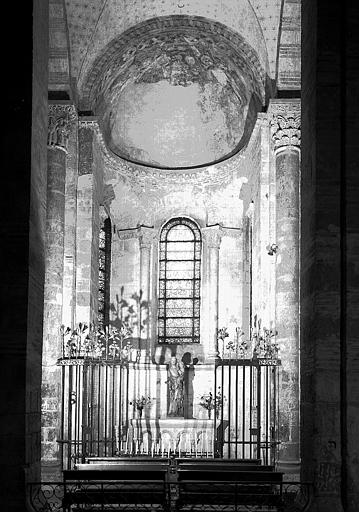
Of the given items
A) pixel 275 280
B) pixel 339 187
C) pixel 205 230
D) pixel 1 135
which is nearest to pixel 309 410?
pixel 339 187

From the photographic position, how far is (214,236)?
27.1 meters

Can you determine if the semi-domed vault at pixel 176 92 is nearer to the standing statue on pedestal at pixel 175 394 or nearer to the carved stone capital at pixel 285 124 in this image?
the carved stone capital at pixel 285 124

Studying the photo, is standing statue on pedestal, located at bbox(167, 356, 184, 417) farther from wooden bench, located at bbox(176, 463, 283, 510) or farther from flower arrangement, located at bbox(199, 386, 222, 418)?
wooden bench, located at bbox(176, 463, 283, 510)

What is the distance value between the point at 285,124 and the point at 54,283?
260 inches

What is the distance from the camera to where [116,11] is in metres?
23.1

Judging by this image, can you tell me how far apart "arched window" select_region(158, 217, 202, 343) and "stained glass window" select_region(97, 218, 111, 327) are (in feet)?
5.31

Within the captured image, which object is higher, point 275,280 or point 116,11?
point 116,11

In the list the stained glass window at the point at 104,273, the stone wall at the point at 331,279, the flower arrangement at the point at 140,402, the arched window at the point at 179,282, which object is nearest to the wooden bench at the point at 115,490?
the stone wall at the point at 331,279

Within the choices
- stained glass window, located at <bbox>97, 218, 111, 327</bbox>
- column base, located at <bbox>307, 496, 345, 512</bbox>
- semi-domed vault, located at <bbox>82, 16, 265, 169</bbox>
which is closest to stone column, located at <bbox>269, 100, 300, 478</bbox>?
semi-domed vault, located at <bbox>82, 16, 265, 169</bbox>

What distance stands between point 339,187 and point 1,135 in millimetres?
4073

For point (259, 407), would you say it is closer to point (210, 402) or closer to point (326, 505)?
point (210, 402)

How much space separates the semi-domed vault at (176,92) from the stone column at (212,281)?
7.14 ft

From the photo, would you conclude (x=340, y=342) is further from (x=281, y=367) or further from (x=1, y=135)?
(x=281, y=367)

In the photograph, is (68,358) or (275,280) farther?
(275,280)
